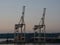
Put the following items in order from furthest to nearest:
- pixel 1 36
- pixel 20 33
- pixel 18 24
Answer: pixel 1 36 → pixel 20 33 → pixel 18 24

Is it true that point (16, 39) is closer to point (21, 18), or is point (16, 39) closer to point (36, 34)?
point (21, 18)

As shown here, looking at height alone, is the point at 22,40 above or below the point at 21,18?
below

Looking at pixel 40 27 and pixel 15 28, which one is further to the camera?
pixel 40 27

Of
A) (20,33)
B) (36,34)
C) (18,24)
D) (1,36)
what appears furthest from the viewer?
(1,36)

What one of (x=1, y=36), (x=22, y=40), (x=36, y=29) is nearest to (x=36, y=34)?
(x=36, y=29)

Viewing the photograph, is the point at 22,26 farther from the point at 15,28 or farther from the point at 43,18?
the point at 43,18

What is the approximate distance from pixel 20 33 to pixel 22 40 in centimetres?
513

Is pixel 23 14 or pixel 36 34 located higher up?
pixel 23 14

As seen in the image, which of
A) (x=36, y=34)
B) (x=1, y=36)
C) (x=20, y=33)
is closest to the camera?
(x=20, y=33)

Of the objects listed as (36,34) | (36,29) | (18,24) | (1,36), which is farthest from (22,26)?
(1,36)

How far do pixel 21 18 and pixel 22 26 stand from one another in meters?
3.44

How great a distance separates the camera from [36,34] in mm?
125188

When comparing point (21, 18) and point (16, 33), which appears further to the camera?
point (16, 33)

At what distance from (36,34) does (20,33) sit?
707 inches
